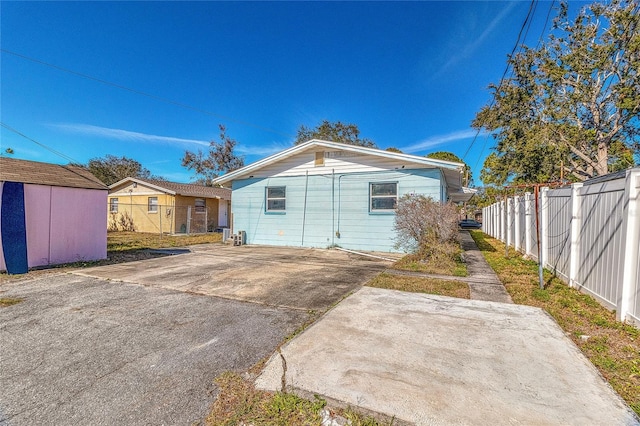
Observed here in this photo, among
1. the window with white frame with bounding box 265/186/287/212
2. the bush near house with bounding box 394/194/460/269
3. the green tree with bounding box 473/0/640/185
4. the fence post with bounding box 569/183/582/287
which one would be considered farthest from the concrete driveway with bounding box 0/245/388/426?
the green tree with bounding box 473/0/640/185

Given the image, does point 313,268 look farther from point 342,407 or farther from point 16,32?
point 16,32

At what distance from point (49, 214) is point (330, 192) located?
7933mm

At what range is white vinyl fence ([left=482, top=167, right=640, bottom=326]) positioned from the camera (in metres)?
3.37

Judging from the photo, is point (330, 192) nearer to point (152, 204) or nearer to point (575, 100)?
point (152, 204)

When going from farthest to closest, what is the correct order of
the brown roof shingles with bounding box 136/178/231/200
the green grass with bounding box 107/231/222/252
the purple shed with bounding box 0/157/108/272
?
the brown roof shingles with bounding box 136/178/231/200 → the green grass with bounding box 107/231/222/252 → the purple shed with bounding box 0/157/108/272

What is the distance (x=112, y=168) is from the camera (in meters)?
35.3

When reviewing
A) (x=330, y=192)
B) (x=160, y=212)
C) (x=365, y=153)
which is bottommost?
(x=160, y=212)

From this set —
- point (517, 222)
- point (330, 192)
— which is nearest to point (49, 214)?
point (330, 192)

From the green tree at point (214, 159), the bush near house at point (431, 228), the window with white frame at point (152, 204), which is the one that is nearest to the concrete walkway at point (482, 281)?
the bush near house at point (431, 228)

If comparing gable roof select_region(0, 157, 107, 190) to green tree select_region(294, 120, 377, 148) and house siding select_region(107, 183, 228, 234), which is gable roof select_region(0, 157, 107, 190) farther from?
green tree select_region(294, 120, 377, 148)

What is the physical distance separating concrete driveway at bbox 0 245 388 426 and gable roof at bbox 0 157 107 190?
254cm

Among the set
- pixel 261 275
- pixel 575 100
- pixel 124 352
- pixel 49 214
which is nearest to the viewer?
pixel 124 352

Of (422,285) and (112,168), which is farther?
(112,168)

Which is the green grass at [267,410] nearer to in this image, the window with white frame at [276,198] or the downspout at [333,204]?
the downspout at [333,204]
